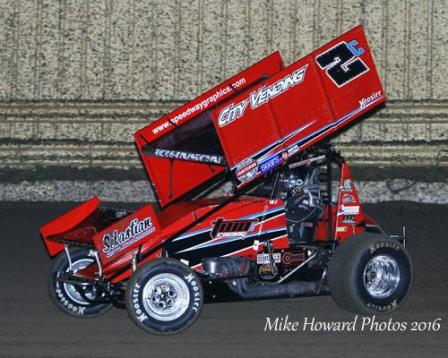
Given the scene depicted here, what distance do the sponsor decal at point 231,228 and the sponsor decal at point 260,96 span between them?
82cm

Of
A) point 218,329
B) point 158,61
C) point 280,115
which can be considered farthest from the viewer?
point 158,61

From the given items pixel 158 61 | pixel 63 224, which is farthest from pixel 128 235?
pixel 158 61

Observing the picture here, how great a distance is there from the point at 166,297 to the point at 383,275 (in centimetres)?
195

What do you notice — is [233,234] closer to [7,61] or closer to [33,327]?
[33,327]

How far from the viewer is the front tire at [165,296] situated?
8.32m

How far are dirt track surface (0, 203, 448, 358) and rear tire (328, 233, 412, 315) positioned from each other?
0.15 metres

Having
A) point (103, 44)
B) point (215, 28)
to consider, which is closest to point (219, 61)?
point (215, 28)

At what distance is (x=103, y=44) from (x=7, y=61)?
1354 mm

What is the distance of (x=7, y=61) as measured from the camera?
1486 centimetres

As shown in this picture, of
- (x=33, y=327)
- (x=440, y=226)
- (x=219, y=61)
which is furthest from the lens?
(x=219, y=61)

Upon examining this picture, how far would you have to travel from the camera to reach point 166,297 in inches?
332

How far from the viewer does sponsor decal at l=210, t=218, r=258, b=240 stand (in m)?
8.92

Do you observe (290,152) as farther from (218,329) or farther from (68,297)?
(68,297)

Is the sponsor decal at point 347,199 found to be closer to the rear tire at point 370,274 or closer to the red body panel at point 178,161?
the rear tire at point 370,274
